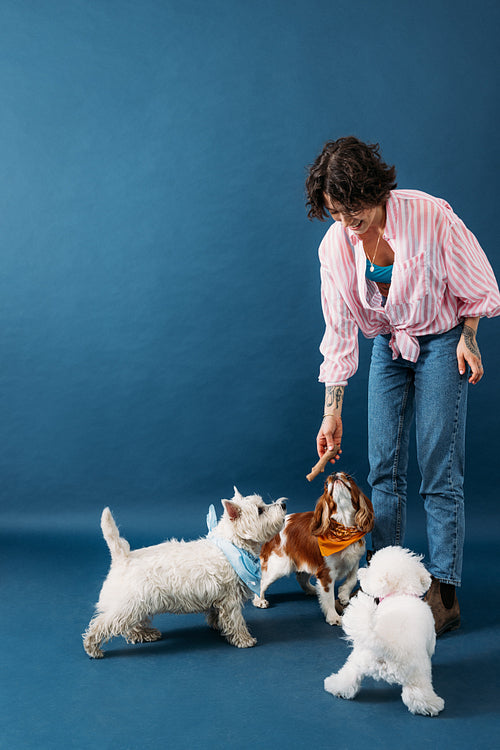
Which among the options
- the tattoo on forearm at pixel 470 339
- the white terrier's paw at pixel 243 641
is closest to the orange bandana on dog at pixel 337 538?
the white terrier's paw at pixel 243 641

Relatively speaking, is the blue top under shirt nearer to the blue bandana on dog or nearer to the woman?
the woman

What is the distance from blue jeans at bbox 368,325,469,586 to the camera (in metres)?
2.62

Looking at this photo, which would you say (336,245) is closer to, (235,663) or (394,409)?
(394,409)

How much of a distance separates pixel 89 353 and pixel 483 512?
2.30 meters

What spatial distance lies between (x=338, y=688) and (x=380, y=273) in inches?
52.9

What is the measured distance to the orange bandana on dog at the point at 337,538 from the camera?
273 centimetres

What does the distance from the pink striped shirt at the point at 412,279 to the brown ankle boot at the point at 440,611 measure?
0.85 metres

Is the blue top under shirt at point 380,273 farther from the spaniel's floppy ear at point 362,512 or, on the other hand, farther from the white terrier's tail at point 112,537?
the white terrier's tail at point 112,537

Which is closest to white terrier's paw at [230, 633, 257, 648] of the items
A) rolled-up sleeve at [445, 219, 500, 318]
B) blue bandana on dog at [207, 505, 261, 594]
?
blue bandana on dog at [207, 505, 261, 594]

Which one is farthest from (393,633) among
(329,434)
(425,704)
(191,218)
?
(191,218)

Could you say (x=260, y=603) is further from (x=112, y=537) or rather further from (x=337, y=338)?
(x=337, y=338)

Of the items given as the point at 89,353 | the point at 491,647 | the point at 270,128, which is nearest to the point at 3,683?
the point at 491,647

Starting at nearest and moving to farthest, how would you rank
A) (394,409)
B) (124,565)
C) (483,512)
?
1. (124,565)
2. (394,409)
3. (483,512)

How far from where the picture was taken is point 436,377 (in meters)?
2.63
